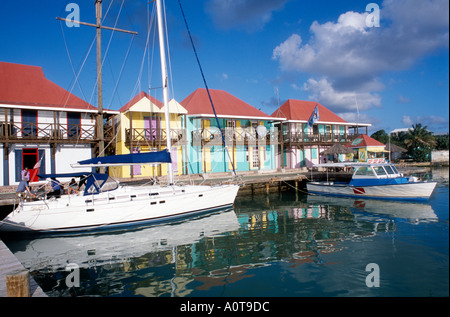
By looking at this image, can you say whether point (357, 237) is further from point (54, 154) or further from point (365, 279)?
point (54, 154)

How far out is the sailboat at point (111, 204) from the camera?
1277 centimetres

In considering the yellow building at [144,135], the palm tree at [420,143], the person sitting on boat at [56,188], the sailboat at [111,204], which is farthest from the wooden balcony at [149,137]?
the palm tree at [420,143]

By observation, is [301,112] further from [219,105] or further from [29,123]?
[29,123]

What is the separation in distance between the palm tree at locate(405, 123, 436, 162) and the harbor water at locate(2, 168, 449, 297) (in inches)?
1396

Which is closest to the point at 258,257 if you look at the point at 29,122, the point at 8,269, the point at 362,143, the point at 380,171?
the point at 8,269

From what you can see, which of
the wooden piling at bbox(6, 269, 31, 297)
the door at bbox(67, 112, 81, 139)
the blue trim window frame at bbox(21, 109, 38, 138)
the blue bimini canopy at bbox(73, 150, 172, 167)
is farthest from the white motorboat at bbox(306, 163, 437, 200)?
the blue trim window frame at bbox(21, 109, 38, 138)

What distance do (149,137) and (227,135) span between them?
8.11m

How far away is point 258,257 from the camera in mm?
9336

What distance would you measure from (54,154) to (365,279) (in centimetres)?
2227

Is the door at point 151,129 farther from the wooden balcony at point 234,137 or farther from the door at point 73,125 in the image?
the door at point 73,125

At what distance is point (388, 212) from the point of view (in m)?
15.6

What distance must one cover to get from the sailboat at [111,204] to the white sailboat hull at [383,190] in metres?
10.9

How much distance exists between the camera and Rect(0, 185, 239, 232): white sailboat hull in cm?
1270

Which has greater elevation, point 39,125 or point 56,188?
point 39,125
